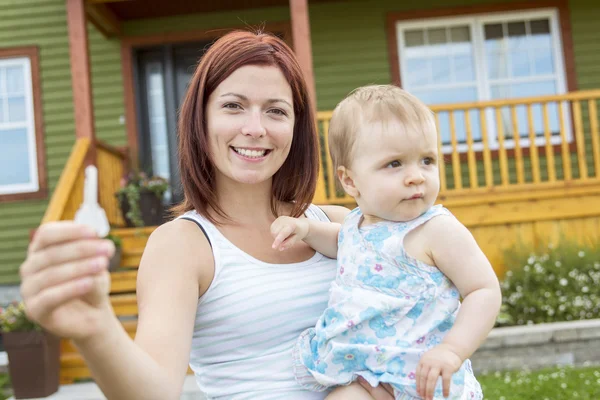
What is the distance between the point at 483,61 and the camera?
8.27 m

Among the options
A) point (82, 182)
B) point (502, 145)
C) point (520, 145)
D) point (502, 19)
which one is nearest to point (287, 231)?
point (82, 182)

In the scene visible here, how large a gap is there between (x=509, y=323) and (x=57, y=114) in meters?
6.35

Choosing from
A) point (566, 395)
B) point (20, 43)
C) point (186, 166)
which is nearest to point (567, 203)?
point (566, 395)

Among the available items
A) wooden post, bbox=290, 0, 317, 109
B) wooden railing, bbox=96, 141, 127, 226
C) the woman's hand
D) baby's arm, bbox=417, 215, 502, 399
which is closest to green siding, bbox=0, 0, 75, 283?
wooden railing, bbox=96, 141, 127, 226

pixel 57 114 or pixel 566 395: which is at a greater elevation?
pixel 57 114

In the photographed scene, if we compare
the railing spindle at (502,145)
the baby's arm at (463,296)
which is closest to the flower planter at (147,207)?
the railing spindle at (502,145)

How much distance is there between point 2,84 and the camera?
27.7ft

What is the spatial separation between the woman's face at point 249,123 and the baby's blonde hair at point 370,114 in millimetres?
148

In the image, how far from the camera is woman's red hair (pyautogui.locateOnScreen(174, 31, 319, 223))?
1.65m

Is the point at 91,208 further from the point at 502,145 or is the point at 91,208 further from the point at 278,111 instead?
the point at 278,111

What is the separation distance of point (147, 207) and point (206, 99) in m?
5.68

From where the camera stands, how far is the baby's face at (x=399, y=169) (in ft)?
5.06

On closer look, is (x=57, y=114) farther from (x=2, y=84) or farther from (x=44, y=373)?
(x=44, y=373)

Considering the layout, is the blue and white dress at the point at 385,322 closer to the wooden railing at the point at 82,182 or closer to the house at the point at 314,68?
the wooden railing at the point at 82,182
